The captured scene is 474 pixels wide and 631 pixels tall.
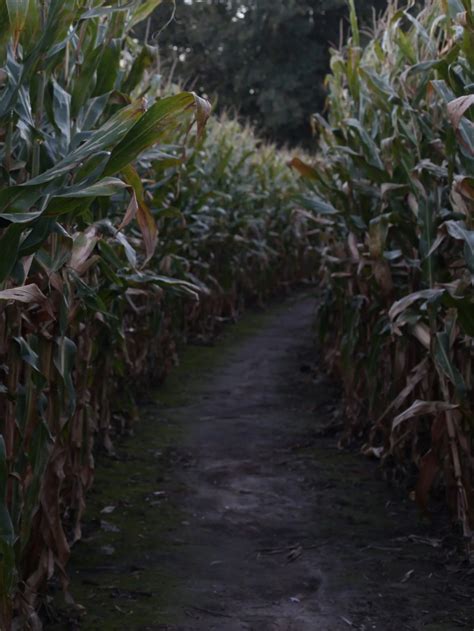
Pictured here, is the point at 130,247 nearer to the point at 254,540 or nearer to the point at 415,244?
the point at 254,540

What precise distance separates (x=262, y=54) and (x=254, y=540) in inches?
1021

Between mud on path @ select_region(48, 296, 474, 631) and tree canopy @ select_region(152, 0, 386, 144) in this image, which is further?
tree canopy @ select_region(152, 0, 386, 144)

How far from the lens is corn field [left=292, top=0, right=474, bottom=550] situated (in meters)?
3.20

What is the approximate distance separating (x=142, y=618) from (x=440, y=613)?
0.99 metres

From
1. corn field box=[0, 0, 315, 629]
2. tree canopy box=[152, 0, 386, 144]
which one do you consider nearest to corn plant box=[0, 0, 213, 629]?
corn field box=[0, 0, 315, 629]

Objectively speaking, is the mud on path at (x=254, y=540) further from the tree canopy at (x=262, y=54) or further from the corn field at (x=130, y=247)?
the tree canopy at (x=262, y=54)

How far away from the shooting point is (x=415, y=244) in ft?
13.1

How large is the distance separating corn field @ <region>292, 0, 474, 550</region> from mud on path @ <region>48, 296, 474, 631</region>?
0.27 metres

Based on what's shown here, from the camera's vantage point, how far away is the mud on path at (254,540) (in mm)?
2953

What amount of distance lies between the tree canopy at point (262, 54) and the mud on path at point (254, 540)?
22.3 meters

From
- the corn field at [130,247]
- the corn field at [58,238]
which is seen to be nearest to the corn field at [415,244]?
the corn field at [130,247]

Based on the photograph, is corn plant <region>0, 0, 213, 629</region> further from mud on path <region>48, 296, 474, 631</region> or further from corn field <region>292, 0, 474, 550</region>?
corn field <region>292, 0, 474, 550</region>

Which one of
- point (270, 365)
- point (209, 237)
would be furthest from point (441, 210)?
point (209, 237)

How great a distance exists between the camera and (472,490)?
3.37 meters
